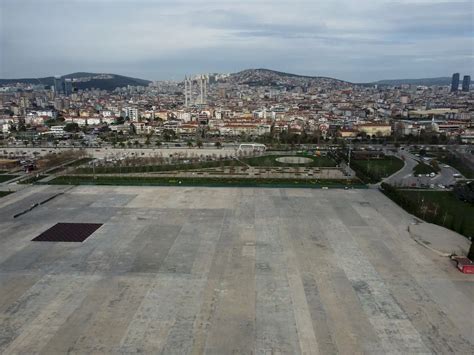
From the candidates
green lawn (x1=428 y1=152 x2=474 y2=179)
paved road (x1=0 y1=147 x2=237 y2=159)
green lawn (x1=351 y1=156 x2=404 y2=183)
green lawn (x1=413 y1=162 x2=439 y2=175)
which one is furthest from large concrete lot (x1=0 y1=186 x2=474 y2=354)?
paved road (x1=0 y1=147 x2=237 y2=159)

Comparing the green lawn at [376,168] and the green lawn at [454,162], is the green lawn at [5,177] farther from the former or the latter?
the green lawn at [454,162]

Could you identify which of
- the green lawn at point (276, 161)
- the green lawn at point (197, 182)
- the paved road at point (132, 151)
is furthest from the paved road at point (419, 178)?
the paved road at point (132, 151)

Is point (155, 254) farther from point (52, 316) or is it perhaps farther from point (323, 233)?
point (323, 233)

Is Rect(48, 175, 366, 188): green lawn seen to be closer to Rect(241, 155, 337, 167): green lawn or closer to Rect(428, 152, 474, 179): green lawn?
Rect(241, 155, 337, 167): green lawn

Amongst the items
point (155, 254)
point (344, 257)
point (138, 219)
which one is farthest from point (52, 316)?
point (344, 257)

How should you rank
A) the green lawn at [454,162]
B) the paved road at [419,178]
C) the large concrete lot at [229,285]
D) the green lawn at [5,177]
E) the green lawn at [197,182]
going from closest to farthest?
1. the large concrete lot at [229,285]
2. the green lawn at [197,182]
3. the paved road at [419,178]
4. the green lawn at [5,177]
5. the green lawn at [454,162]

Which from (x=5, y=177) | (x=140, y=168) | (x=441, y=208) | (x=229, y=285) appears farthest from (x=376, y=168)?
(x=5, y=177)
